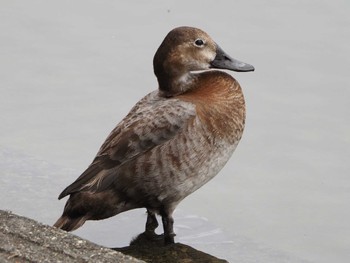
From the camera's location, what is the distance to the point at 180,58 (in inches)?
223

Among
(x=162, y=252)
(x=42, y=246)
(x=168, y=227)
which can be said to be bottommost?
(x=42, y=246)

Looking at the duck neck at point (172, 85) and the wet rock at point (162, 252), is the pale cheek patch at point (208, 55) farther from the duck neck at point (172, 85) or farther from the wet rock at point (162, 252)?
the wet rock at point (162, 252)

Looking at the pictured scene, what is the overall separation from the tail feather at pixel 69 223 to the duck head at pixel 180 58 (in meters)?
0.90

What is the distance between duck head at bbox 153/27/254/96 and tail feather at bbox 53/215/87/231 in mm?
903

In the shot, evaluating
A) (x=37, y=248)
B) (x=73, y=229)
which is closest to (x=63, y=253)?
(x=37, y=248)

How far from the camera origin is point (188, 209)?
6.37 metres

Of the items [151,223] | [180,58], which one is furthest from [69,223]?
[180,58]

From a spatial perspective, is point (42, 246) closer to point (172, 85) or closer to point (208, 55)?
point (172, 85)

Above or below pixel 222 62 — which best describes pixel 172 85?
below

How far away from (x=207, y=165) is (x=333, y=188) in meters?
1.51

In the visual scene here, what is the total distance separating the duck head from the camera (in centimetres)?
562

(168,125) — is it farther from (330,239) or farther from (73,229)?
(330,239)

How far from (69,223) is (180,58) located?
1.14 m

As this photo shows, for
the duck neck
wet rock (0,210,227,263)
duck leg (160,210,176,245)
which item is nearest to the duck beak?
the duck neck
